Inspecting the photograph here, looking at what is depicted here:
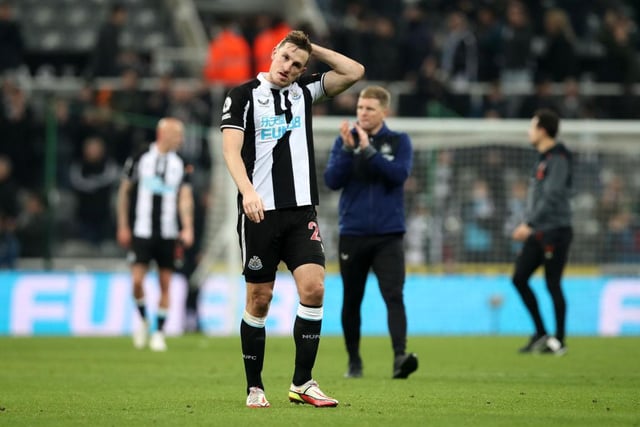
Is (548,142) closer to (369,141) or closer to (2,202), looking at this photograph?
(369,141)

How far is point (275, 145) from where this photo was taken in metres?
7.96

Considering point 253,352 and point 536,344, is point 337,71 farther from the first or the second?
point 536,344

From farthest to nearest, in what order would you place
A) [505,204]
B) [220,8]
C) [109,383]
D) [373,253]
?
[220,8], [505,204], [373,253], [109,383]

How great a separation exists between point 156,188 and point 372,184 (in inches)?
178

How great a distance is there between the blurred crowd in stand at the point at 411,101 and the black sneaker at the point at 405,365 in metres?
7.67

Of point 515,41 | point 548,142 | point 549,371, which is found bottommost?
point 549,371

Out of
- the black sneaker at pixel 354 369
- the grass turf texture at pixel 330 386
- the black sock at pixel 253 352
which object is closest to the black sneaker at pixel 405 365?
the grass turf texture at pixel 330 386

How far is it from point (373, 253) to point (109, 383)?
2.45 metres

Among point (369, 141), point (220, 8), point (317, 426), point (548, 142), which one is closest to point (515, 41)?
point (220, 8)

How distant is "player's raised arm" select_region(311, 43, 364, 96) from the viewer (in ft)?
26.7

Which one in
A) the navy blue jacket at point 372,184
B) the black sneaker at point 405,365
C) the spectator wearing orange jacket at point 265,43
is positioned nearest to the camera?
the black sneaker at point 405,365

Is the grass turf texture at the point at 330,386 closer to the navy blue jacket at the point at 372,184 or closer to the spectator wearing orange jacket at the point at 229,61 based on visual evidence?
the navy blue jacket at the point at 372,184

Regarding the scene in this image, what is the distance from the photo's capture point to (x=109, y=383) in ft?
32.7

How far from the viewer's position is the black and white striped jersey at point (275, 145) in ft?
25.9
